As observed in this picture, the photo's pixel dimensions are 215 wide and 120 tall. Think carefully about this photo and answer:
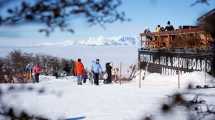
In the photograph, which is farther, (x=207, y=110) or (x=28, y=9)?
(x=207, y=110)

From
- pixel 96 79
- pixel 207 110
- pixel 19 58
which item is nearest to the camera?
pixel 207 110

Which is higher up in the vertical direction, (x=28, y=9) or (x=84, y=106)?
(x=28, y=9)

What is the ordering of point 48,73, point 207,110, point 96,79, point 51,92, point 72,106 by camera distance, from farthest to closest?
1. point 48,73
2. point 96,79
3. point 72,106
4. point 207,110
5. point 51,92

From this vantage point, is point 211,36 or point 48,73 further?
point 48,73

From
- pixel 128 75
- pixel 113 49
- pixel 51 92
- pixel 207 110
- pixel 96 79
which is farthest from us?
pixel 113 49

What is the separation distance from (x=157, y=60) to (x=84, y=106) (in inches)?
776

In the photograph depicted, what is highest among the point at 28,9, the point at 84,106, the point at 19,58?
the point at 28,9

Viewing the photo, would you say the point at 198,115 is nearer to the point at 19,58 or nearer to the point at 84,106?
the point at 19,58

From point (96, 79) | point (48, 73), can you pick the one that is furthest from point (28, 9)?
point (48, 73)

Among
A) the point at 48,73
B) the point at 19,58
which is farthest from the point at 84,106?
the point at 48,73

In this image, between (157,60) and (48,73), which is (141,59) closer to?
(157,60)

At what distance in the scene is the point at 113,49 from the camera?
84062mm

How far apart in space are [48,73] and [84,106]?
29.7 metres

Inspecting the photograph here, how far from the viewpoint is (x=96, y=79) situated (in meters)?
24.4
